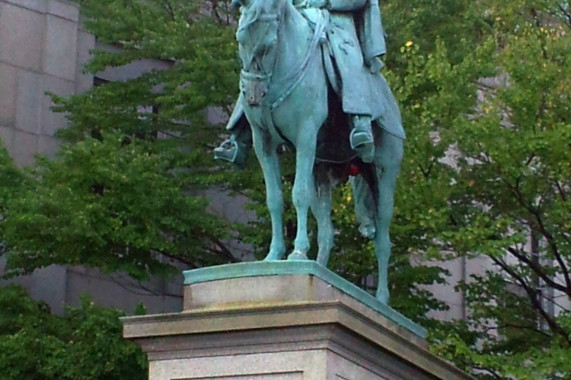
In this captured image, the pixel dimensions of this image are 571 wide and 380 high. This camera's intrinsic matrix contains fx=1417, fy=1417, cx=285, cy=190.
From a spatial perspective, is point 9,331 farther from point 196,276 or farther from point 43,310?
point 196,276

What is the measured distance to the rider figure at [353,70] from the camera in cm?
1242

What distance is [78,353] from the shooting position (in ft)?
67.7

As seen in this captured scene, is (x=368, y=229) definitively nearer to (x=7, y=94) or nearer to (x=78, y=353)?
(x=78, y=353)

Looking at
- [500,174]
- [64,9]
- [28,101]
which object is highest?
[64,9]

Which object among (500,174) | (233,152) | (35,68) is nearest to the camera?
(233,152)

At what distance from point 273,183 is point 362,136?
2.91 ft

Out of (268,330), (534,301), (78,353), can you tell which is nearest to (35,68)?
(78,353)

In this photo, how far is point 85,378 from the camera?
2044cm

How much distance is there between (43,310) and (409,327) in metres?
11.0

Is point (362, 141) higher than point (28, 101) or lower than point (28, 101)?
lower

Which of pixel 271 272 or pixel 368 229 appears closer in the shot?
pixel 271 272

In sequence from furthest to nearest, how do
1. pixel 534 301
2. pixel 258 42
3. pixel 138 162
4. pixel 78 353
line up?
pixel 534 301 → pixel 138 162 → pixel 78 353 → pixel 258 42

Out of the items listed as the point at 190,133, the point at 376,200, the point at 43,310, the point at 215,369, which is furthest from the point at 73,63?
the point at 215,369

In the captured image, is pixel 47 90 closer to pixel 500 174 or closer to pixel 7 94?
pixel 7 94
